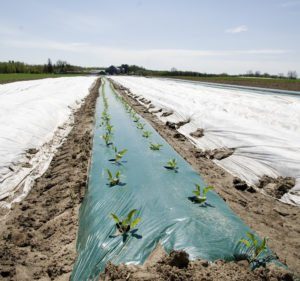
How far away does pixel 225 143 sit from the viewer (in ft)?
22.2

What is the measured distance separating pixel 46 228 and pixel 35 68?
239 ft

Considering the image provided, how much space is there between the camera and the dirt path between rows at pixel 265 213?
3.04 m

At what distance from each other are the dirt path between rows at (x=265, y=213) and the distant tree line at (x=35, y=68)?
65053 mm

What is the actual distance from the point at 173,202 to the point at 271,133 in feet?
12.5

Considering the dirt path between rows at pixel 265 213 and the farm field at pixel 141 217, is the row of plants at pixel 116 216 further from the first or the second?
the dirt path between rows at pixel 265 213

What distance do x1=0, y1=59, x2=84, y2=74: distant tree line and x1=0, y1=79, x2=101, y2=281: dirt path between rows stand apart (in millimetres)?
63879

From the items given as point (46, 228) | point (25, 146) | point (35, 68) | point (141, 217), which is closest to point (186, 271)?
point (141, 217)

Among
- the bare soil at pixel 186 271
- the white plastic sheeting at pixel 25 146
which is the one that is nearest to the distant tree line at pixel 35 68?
the white plastic sheeting at pixel 25 146

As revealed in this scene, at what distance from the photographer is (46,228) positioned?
11.2 ft

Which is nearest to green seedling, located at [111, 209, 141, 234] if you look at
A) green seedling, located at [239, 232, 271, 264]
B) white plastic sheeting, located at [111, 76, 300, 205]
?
green seedling, located at [239, 232, 271, 264]

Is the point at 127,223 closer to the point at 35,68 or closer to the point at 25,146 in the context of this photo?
the point at 25,146

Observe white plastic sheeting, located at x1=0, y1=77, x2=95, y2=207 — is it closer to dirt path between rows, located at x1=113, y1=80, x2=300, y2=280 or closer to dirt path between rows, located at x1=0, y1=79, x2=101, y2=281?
dirt path between rows, located at x1=0, y1=79, x2=101, y2=281

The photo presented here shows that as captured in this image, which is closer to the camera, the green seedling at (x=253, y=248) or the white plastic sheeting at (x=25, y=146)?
the green seedling at (x=253, y=248)

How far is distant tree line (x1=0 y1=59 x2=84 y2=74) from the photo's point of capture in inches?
2381
